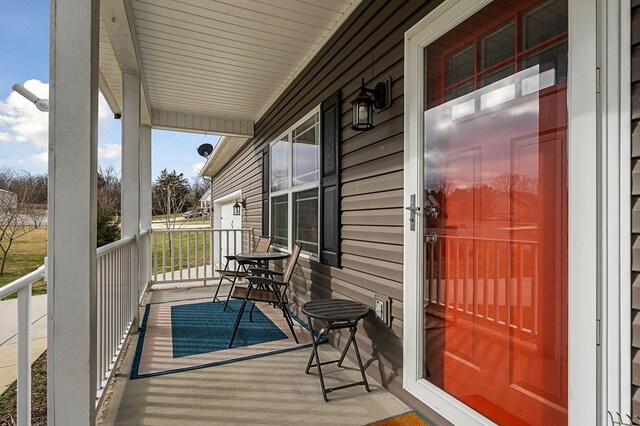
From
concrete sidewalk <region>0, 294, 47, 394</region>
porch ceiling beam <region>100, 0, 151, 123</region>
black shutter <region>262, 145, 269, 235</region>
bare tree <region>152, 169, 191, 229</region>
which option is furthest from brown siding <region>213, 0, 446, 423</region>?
bare tree <region>152, 169, 191, 229</region>

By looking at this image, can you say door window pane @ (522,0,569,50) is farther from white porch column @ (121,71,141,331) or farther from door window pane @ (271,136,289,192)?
door window pane @ (271,136,289,192)

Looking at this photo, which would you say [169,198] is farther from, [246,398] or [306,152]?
[246,398]

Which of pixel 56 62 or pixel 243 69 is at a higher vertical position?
pixel 243 69

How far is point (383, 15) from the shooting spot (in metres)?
2.51

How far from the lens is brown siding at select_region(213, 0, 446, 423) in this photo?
7.64ft

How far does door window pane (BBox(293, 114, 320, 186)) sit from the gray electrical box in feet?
5.34

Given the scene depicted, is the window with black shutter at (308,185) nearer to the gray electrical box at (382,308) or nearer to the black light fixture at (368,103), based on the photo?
the black light fixture at (368,103)

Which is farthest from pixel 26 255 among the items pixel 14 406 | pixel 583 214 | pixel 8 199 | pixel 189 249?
pixel 189 249

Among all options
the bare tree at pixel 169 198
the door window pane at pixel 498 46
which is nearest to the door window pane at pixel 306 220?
the door window pane at pixel 498 46

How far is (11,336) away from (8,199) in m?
0.86

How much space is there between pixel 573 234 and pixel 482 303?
62 centimetres

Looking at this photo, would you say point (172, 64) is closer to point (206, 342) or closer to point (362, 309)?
point (206, 342)

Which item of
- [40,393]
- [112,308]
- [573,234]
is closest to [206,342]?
[112,308]

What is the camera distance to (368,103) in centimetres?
257
